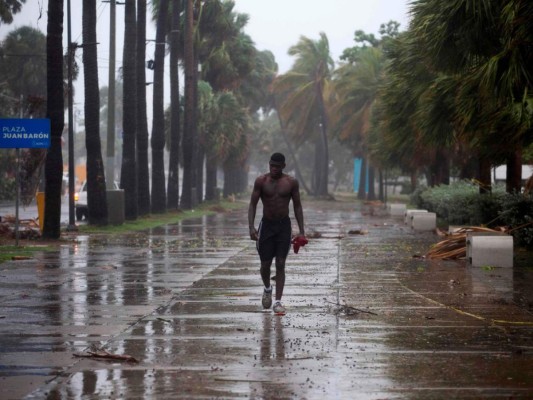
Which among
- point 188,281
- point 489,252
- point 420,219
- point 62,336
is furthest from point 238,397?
point 420,219

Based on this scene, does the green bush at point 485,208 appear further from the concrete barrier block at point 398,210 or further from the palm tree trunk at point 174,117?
the palm tree trunk at point 174,117

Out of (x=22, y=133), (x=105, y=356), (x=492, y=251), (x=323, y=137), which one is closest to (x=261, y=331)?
(x=105, y=356)

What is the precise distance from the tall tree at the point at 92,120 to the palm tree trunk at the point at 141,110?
7.88 metres

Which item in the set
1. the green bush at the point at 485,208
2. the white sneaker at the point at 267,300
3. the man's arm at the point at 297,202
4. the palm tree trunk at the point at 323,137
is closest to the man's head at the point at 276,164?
the man's arm at the point at 297,202

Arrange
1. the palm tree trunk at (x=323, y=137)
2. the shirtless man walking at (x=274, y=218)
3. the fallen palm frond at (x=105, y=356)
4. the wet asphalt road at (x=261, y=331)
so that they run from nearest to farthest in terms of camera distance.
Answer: the wet asphalt road at (x=261, y=331) → the fallen palm frond at (x=105, y=356) → the shirtless man walking at (x=274, y=218) → the palm tree trunk at (x=323, y=137)

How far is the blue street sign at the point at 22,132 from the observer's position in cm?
2170

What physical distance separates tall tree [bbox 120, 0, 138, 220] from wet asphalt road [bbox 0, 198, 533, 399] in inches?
660

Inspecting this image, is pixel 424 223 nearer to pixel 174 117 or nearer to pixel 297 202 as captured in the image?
pixel 174 117

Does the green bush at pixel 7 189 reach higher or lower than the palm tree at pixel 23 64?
lower

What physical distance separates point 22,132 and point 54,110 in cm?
272

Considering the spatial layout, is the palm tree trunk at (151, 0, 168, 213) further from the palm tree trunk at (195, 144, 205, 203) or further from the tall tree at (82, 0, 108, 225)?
the palm tree trunk at (195, 144, 205, 203)

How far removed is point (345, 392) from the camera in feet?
25.6

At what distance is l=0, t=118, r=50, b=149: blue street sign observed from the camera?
21703mm

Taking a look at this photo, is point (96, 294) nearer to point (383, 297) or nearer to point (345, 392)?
point (383, 297)
